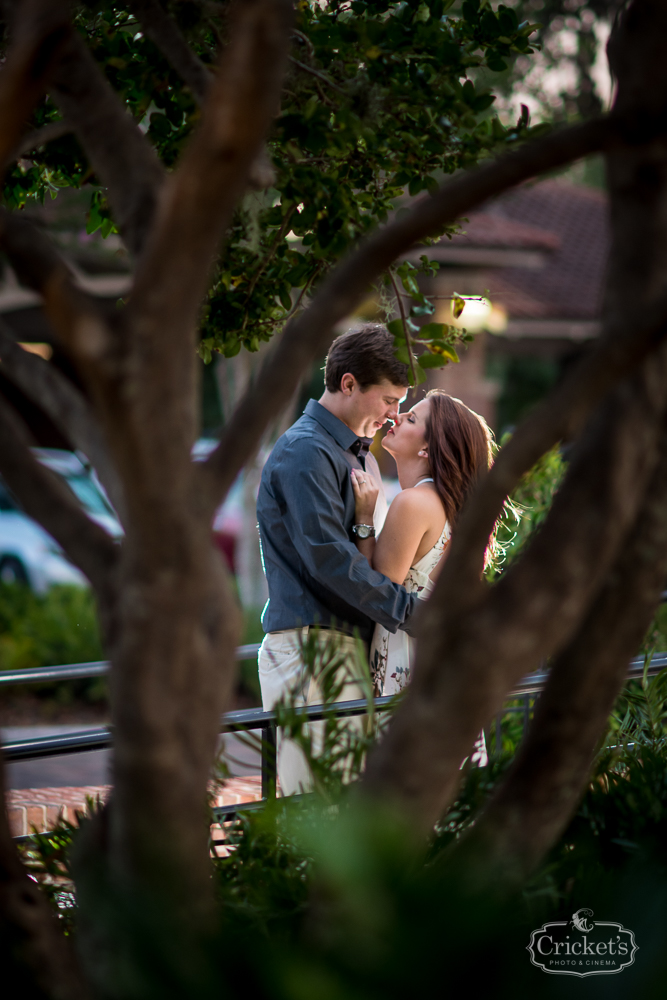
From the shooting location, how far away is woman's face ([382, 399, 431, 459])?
3.68m

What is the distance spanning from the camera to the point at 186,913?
1.45 meters

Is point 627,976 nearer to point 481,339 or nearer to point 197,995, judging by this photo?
point 197,995

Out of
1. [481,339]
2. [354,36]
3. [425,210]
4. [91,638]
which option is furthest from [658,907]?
[481,339]

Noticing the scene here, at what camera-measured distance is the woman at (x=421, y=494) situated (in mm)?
A: 3492

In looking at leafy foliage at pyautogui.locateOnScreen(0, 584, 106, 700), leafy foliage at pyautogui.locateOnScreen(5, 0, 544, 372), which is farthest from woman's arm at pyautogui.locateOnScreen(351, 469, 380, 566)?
leafy foliage at pyautogui.locateOnScreen(0, 584, 106, 700)

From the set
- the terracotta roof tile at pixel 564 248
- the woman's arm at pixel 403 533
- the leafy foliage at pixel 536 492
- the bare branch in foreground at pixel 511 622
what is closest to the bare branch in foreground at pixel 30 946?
the bare branch in foreground at pixel 511 622

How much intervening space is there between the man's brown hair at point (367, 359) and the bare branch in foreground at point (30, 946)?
2297 millimetres

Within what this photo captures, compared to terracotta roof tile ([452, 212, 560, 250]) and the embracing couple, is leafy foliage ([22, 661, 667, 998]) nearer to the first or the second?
the embracing couple

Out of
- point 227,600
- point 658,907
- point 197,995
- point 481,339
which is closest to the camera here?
point 197,995

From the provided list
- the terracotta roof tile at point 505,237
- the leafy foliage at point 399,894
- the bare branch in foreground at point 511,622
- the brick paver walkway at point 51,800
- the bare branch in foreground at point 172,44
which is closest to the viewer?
the leafy foliage at point 399,894

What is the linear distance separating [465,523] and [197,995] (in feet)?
2.47

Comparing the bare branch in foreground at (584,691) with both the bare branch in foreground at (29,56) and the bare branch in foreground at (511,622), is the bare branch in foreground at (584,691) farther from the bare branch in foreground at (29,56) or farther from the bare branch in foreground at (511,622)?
the bare branch in foreground at (29,56)

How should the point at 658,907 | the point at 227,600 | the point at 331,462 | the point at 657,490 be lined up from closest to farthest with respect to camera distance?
the point at 658,907
the point at 227,600
the point at 657,490
the point at 331,462

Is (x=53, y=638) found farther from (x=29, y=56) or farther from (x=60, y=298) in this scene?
(x=29, y=56)
